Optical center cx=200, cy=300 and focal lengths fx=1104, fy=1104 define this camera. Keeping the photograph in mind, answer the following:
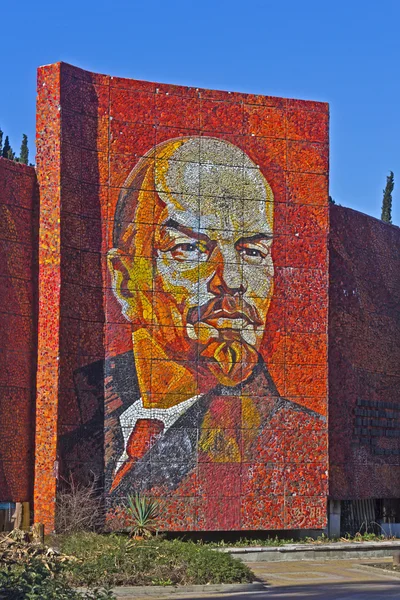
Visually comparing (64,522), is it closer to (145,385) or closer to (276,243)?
(145,385)

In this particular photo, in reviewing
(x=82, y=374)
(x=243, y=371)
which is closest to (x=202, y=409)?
(x=243, y=371)

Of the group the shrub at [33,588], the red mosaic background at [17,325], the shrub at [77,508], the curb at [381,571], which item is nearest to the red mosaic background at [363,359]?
the curb at [381,571]

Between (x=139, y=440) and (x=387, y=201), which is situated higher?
(x=387, y=201)

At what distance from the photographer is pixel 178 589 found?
768 inches

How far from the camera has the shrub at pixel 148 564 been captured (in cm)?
1938

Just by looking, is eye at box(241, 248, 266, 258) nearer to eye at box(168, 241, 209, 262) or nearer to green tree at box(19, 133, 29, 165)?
eye at box(168, 241, 209, 262)

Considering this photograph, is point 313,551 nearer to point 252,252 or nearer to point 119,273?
point 252,252

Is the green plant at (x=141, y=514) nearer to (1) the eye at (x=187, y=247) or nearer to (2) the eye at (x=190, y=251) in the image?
(2) the eye at (x=190, y=251)

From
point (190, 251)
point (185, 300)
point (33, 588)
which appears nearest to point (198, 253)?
point (190, 251)

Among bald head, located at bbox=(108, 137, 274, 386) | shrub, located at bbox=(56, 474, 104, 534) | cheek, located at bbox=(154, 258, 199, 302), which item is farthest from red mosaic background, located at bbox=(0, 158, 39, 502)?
cheek, located at bbox=(154, 258, 199, 302)

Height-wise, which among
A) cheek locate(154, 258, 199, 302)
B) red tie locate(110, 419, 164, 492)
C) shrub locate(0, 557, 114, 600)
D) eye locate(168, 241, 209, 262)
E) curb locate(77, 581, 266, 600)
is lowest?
curb locate(77, 581, 266, 600)

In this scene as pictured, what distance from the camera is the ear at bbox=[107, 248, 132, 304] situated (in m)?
25.8

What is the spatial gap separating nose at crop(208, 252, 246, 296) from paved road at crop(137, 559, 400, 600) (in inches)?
256

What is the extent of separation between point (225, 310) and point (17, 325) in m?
5.07
